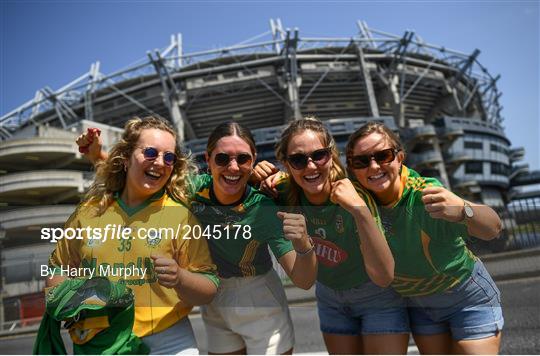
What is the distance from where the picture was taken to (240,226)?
5.56 ft

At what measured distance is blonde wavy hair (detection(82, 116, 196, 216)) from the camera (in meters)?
1.66

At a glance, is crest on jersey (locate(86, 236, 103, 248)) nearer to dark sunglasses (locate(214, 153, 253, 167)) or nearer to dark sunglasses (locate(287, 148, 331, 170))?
dark sunglasses (locate(214, 153, 253, 167))

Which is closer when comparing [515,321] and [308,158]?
[308,158]

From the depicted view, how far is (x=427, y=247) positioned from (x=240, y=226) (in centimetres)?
87

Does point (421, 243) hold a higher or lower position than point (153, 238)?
lower

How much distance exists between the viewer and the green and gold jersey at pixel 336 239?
1638 millimetres

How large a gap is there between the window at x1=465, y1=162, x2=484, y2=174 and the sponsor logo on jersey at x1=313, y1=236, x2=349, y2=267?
1159 inches

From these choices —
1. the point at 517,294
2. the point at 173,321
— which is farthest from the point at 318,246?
the point at 517,294

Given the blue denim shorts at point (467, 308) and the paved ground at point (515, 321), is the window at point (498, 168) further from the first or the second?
the blue denim shorts at point (467, 308)

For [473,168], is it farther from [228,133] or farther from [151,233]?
[151,233]

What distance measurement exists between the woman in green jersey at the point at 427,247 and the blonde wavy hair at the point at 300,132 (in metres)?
0.07

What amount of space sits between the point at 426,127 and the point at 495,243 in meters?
24.5

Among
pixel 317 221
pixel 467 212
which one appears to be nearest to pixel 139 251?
pixel 317 221

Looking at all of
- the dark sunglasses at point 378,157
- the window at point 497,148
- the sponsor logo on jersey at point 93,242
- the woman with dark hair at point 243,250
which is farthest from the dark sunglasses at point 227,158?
the window at point 497,148
